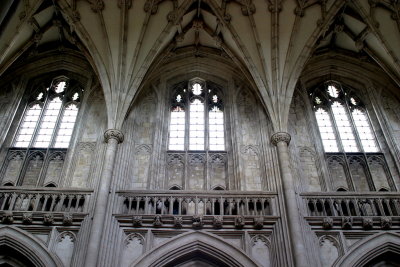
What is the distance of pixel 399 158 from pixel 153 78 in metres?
8.55

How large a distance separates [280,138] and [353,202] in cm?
267

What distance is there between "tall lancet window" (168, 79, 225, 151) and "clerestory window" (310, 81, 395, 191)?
11.3 feet

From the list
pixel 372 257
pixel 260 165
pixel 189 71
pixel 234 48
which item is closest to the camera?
pixel 372 257

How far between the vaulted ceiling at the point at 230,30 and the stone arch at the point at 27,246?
5175 millimetres

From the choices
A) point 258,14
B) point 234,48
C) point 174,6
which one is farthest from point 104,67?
point 258,14

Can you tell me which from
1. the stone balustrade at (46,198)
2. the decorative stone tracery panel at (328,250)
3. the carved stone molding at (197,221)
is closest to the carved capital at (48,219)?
the stone balustrade at (46,198)

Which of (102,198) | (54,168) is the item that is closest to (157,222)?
(102,198)

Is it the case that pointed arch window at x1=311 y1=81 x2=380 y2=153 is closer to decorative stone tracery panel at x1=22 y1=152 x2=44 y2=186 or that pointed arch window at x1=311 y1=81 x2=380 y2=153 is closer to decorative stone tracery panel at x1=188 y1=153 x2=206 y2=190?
decorative stone tracery panel at x1=188 y1=153 x2=206 y2=190

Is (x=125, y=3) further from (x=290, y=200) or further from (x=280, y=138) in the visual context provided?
(x=290, y=200)

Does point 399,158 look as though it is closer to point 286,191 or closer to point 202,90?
point 286,191

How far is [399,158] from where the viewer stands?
13.2 meters

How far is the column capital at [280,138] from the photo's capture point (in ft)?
41.2

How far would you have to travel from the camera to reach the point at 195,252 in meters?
10.8

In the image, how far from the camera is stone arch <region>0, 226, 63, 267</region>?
10312 millimetres
